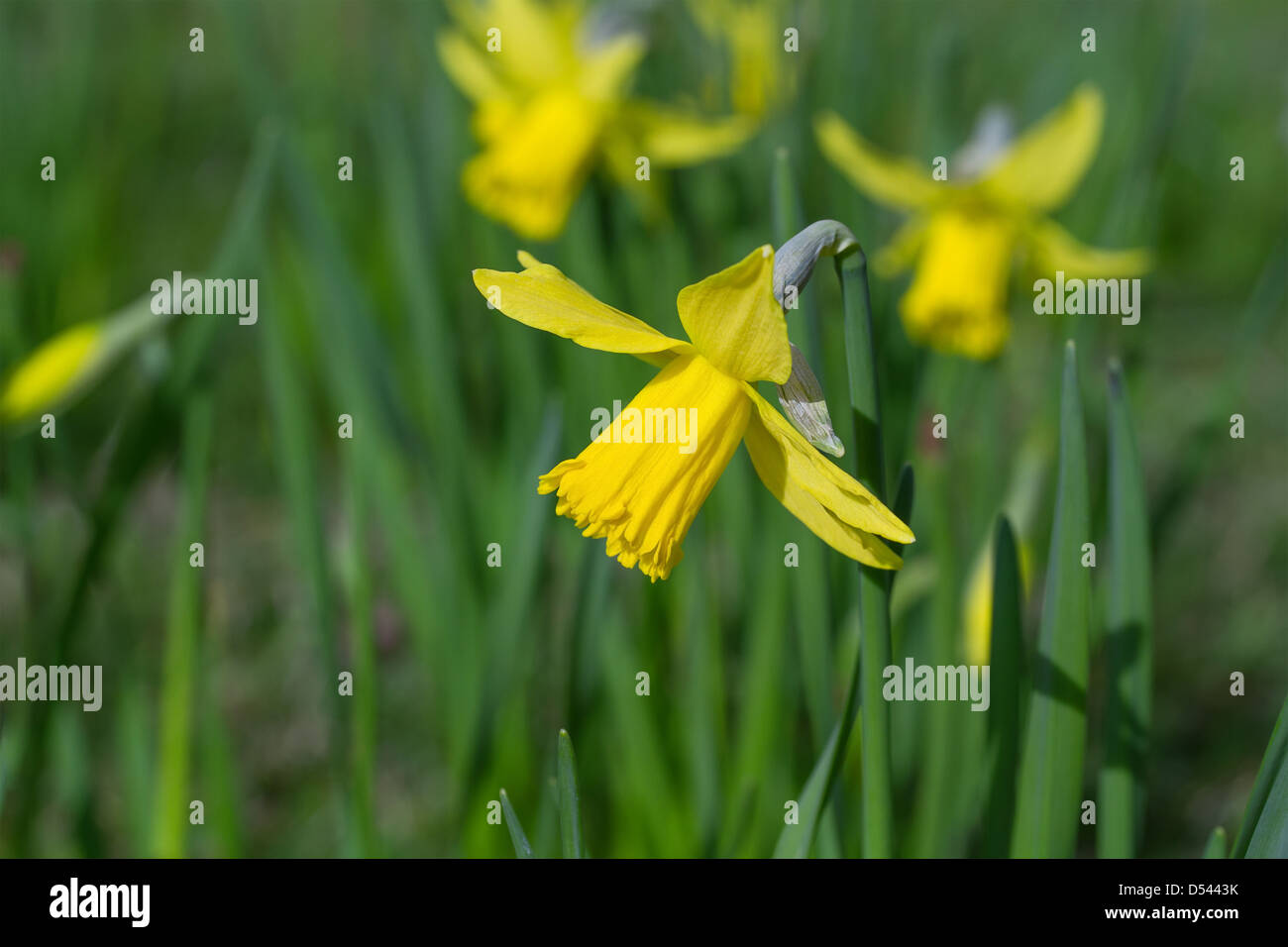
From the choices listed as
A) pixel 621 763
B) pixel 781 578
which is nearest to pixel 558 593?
pixel 621 763

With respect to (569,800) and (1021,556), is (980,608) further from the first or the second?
(569,800)

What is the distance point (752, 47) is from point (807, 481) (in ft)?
6.26

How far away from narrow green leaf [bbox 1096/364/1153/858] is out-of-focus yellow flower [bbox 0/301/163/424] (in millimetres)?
1222

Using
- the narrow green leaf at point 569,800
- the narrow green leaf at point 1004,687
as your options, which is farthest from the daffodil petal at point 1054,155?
the narrow green leaf at point 569,800

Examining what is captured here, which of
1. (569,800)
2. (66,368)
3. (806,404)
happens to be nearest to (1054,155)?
(806,404)

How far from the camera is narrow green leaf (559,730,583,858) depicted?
77cm

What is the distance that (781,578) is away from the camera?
4.61 feet

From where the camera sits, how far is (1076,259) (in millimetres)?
1647

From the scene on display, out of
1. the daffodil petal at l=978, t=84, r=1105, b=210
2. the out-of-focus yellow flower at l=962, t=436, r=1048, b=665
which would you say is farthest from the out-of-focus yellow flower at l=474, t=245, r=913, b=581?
the daffodil petal at l=978, t=84, r=1105, b=210

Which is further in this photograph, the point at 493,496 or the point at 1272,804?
the point at 493,496

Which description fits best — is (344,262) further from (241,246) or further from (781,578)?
(781,578)
